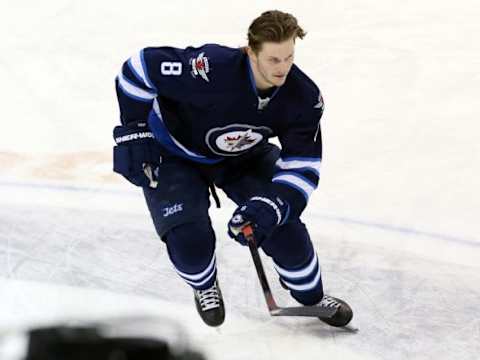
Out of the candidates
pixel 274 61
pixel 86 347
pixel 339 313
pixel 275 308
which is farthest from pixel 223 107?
pixel 86 347

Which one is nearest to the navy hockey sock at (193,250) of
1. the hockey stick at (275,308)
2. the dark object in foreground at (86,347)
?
the hockey stick at (275,308)

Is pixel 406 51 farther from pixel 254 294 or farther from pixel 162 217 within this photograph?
pixel 162 217

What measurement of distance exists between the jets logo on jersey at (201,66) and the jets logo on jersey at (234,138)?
6.4 inches

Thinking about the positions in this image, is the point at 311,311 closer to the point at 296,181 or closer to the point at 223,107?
the point at 296,181

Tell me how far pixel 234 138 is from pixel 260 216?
0.26 metres

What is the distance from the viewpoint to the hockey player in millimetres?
2416

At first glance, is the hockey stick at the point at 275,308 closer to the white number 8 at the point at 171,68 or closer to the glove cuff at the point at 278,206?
the glove cuff at the point at 278,206

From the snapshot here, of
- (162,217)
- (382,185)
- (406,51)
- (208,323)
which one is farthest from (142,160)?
(406,51)

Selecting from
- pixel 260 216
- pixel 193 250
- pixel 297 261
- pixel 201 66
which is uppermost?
pixel 201 66

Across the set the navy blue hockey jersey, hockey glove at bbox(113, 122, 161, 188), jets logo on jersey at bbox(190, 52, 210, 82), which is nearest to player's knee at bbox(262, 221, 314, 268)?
the navy blue hockey jersey

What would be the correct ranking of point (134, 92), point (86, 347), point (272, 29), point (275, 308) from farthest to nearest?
point (275, 308) → point (134, 92) → point (272, 29) → point (86, 347)

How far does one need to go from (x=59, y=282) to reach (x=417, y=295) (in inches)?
44.0

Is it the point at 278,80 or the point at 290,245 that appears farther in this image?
the point at 290,245

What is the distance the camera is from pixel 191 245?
248 cm
